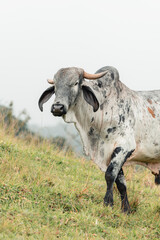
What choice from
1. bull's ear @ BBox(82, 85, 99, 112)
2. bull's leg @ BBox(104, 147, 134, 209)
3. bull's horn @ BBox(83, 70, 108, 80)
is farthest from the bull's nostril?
bull's leg @ BBox(104, 147, 134, 209)

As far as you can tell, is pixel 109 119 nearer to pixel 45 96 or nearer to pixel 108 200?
pixel 45 96

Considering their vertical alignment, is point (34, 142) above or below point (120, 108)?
below

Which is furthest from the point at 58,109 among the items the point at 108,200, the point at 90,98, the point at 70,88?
the point at 108,200

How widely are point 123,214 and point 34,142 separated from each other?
376 centimetres

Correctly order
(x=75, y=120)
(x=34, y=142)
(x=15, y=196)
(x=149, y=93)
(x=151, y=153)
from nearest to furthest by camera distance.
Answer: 1. (x=15, y=196)
2. (x=75, y=120)
3. (x=151, y=153)
4. (x=149, y=93)
5. (x=34, y=142)

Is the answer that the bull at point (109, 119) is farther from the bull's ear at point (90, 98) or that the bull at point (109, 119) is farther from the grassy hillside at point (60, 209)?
the grassy hillside at point (60, 209)

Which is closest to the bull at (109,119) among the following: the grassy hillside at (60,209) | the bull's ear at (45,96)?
the bull's ear at (45,96)

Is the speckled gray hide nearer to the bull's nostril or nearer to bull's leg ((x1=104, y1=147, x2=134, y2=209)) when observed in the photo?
bull's leg ((x1=104, y1=147, x2=134, y2=209))

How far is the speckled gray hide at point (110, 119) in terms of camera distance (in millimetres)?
5191

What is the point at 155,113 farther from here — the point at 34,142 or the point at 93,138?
the point at 34,142

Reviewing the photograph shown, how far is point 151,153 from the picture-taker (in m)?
5.77

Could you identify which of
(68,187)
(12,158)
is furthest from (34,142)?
(68,187)

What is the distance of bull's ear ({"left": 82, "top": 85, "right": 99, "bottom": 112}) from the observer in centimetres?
516

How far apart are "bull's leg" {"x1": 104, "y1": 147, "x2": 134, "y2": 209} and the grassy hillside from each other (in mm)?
178
